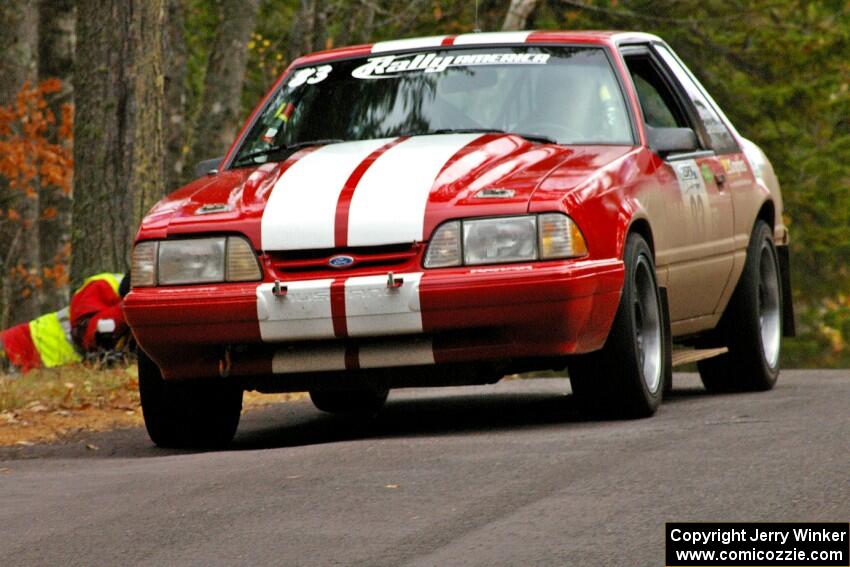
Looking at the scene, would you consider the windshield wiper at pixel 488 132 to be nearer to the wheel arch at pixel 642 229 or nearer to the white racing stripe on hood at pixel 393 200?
the wheel arch at pixel 642 229

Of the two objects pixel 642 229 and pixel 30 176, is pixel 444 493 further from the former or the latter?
pixel 30 176

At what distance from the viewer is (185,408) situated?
7828mm

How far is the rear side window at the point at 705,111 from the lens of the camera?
941cm

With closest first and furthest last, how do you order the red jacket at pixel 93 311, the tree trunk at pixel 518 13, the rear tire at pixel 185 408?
the rear tire at pixel 185 408
the red jacket at pixel 93 311
the tree trunk at pixel 518 13

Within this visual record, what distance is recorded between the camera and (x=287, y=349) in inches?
289

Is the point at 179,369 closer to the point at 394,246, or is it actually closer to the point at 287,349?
the point at 287,349

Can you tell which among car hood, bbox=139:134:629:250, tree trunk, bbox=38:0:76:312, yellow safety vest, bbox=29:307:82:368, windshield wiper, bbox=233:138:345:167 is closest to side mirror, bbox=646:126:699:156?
car hood, bbox=139:134:629:250

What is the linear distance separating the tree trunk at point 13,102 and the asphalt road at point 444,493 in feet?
51.2

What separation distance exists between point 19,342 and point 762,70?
759 inches

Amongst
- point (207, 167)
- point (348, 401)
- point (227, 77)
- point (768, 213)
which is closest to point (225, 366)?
point (207, 167)

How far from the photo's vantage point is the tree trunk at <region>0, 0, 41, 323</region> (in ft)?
76.1

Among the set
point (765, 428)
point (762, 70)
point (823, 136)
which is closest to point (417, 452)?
point (765, 428)

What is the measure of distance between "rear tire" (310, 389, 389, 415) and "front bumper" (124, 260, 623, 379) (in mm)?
2187

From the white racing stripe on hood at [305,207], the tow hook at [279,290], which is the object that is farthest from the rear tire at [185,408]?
the white racing stripe on hood at [305,207]
